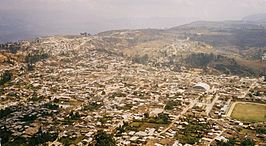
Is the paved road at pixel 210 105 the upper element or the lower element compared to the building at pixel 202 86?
lower

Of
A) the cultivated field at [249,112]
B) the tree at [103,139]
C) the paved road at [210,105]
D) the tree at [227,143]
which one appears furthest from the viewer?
the paved road at [210,105]

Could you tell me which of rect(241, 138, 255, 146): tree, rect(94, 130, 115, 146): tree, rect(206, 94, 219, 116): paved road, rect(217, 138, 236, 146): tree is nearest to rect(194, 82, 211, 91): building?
rect(206, 94, 219, 116): paved road

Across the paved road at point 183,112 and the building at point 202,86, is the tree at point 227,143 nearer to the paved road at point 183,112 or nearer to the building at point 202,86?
the paved road at point 183,112

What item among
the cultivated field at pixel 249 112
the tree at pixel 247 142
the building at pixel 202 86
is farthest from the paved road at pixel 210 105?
the tree at pixel 247 142

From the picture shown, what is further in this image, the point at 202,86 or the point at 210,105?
the point at 202,86

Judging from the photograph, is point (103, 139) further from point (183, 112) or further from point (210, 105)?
point (210, 105)

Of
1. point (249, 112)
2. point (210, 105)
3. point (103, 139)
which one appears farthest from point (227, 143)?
point (210, 105)

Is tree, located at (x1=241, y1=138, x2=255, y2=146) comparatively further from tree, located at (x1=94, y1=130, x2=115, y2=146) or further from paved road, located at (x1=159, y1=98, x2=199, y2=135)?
tree, located at (x1=94, y1=130, x2=115, y2=146)
